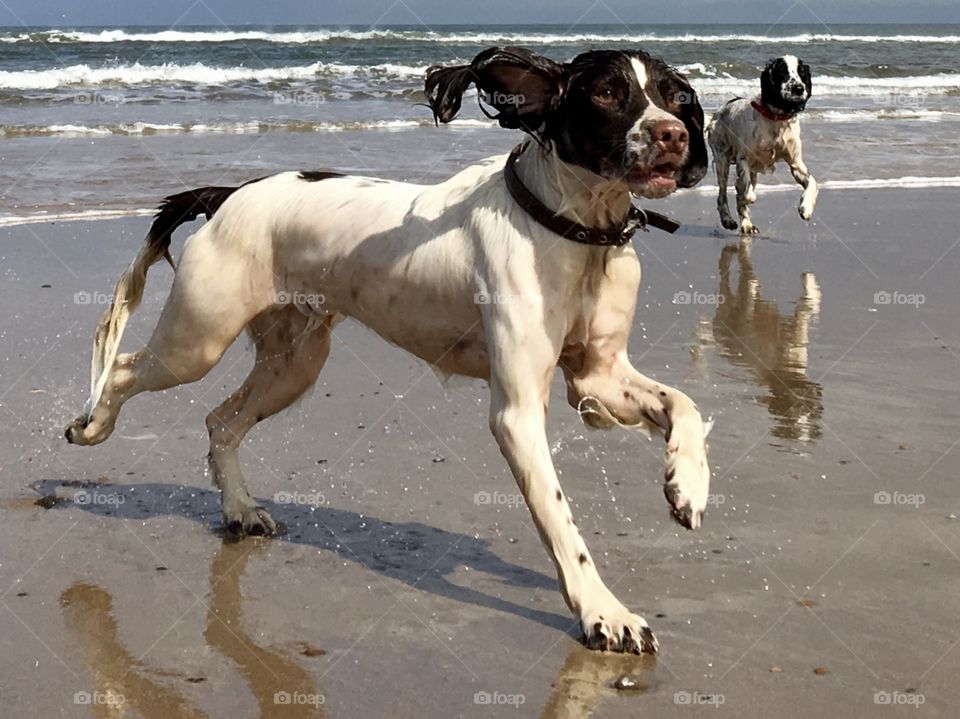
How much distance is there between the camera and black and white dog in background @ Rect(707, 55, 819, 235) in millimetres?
10578

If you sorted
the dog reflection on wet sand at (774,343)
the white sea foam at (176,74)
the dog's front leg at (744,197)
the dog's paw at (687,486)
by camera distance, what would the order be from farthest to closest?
the white sea foam at (176,74) → the dog's front leg at (744,197) → the dog reflection on wet sand at (774,343) → the dog's paw at (687,486)

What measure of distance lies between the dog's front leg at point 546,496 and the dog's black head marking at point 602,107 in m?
0.54

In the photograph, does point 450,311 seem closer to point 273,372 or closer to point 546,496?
point 546,496

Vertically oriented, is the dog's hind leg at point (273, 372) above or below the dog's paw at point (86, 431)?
above

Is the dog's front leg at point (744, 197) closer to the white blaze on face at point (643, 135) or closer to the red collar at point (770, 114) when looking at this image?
the red collar at point (770, 114)

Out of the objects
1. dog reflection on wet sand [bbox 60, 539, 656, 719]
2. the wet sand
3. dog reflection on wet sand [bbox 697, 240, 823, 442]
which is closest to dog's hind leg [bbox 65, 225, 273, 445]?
the wet sand

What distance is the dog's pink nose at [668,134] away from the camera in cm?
357

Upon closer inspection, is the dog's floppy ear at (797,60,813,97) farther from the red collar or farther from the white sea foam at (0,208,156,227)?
the white sea foam at (0,208,156,227)

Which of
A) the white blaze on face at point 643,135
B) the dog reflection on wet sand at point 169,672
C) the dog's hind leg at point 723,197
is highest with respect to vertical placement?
the white blaze on face at point 643,135

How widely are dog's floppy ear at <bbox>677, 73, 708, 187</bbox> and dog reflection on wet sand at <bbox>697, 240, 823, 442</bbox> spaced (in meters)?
1.83

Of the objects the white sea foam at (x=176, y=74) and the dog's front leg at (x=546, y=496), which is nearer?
the dog's front leg at (x=546, y=496)

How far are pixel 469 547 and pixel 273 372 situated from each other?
104cm

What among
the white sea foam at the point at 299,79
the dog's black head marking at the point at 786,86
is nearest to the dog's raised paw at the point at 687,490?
the dog's black head marking at the point at 786,86

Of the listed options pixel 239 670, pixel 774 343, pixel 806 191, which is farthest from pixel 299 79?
pixel 239 670
